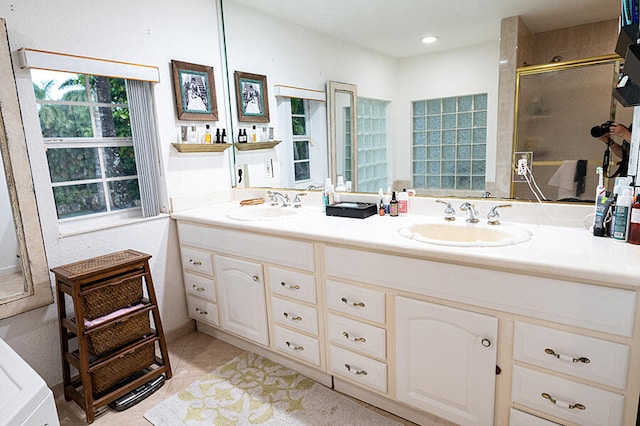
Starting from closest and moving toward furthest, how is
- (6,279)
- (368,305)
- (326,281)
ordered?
(368,305), (326,281), (6,279)

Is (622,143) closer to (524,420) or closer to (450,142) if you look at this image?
(450,142)

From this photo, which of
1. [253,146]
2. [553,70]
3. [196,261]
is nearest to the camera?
[553,70]

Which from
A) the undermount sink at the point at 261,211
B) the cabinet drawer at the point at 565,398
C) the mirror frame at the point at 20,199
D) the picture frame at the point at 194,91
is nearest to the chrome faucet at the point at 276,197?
the undermount sink at the point at 261,211

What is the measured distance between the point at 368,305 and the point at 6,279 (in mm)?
1857

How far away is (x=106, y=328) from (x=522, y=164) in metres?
2.10

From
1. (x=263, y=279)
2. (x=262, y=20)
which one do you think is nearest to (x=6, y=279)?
(x=263, y=279)

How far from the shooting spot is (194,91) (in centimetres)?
243

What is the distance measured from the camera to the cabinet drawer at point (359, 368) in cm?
164

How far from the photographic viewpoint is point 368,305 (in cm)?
159

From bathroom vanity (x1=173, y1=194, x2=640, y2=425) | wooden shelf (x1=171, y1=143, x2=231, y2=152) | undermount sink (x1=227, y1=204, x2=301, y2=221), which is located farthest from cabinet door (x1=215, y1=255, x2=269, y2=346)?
wooden shelf (x1=171, y1=143, x2=231, y2=152)

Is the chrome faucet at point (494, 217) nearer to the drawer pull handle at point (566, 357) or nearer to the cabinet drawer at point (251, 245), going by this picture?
the drawer pull handle at point (566, 357)

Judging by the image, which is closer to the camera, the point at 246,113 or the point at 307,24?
the point at 307,24

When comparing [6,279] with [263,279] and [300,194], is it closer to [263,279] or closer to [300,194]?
[263,279]

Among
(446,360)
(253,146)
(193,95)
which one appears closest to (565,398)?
(446,360)
